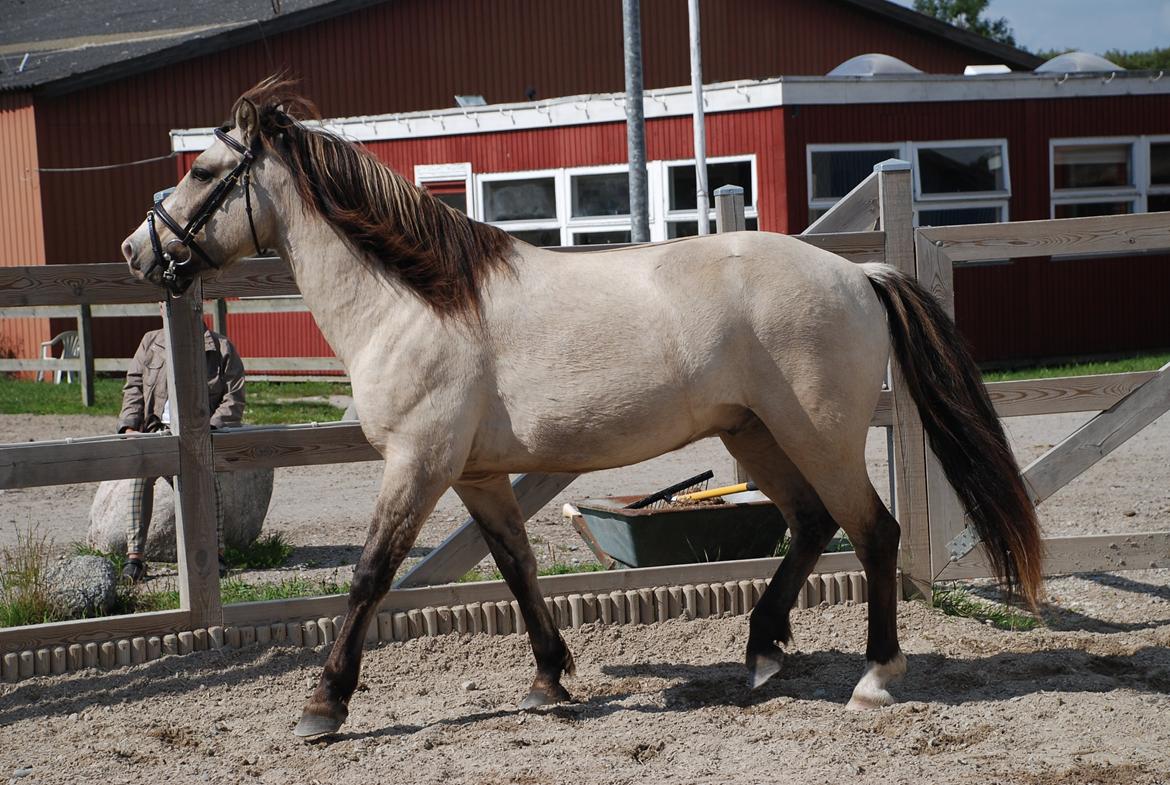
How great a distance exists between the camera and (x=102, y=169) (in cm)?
1917

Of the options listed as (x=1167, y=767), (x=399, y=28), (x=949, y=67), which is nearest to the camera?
(x=1167, y=767)

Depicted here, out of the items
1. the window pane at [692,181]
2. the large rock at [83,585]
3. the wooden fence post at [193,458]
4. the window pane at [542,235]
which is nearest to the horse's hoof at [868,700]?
the wooden fence post at [193,458]

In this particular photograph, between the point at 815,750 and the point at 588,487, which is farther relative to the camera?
the point at 588,487

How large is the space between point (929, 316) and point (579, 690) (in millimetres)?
1923

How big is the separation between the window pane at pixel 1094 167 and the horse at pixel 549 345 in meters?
13.2

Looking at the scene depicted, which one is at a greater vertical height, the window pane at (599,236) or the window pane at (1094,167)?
the window pane at (1094,167)

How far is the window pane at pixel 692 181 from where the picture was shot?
15.7 meters

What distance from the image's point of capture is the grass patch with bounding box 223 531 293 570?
7.23m

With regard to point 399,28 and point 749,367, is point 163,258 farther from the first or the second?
point 399,28

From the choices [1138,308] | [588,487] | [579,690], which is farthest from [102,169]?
[579,690]

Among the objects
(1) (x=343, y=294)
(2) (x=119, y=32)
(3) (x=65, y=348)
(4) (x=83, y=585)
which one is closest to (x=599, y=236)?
(3) (x=65, y=348)

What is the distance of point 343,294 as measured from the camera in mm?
4570

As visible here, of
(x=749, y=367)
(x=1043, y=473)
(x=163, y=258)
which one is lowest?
(x=1043, y=473)

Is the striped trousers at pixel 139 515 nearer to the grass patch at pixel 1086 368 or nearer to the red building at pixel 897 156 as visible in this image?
the red building at pixel 897 156
